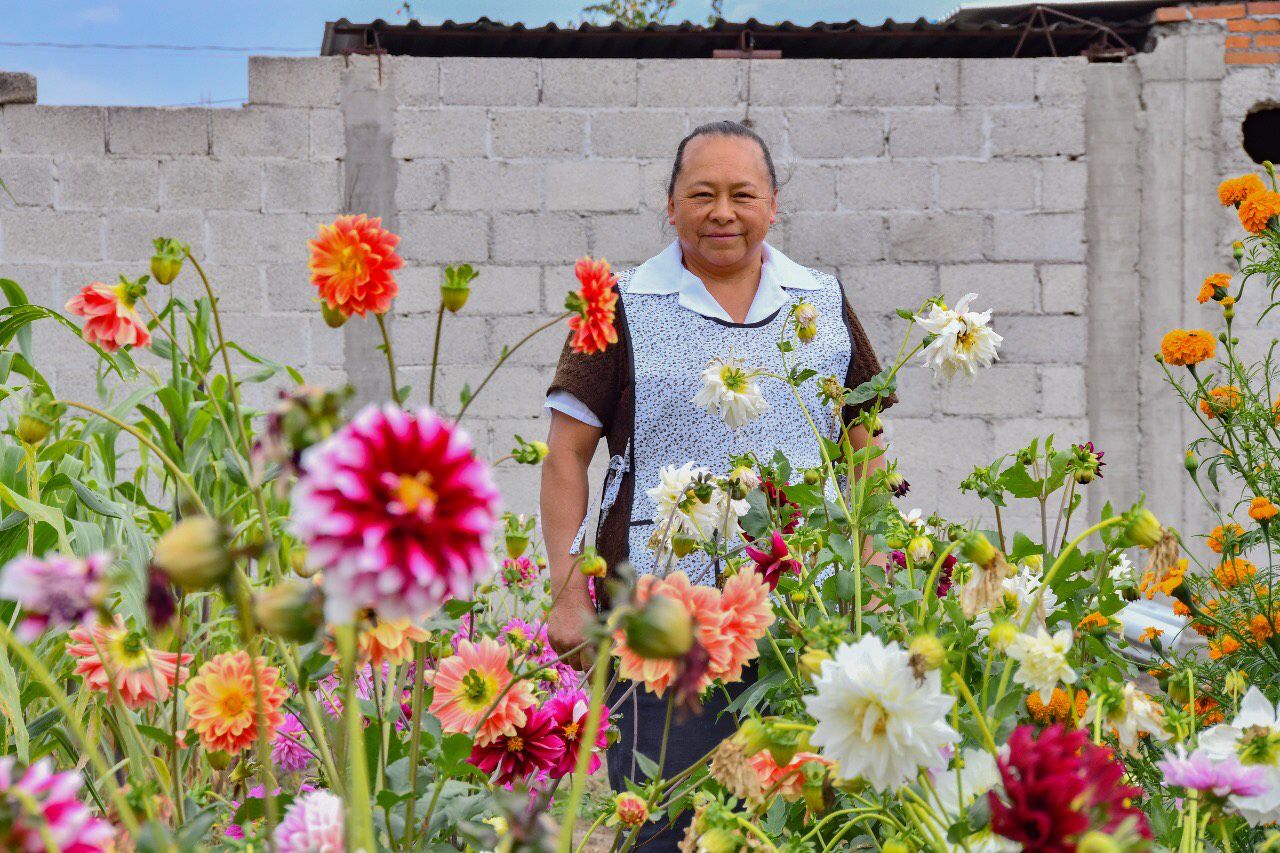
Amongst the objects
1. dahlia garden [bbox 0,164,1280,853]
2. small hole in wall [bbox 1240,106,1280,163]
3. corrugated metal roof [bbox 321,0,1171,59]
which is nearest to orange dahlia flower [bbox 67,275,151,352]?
dahlia garden [bbox 0,164,1280,853]

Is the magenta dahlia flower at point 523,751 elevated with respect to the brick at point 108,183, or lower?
lower

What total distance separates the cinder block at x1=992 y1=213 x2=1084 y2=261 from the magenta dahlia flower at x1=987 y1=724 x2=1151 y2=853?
10.3 ft

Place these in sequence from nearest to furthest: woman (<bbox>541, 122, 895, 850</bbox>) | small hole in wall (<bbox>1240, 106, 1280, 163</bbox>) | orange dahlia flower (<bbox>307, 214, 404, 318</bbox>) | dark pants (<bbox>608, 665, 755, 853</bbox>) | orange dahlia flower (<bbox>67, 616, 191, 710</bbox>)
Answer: orange dahlia flower (<bbox>307, 214, 404, 318</bbox>), orange dahlia flower (<bbox>67, 616, 191, 710</bbox>), dark pants (<bbox>608, 665, 755, 853</bbox>), woman (<bbox>541, 122, 895, 850</bbox>), small hole in wall (<bbox>1240, 106, 1280, 163</bbox>)

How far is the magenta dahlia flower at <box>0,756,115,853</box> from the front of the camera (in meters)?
0.34

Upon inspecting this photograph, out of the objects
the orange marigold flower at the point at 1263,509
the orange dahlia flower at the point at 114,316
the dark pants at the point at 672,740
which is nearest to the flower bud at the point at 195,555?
the orange dahlia flower at the point at 114,316

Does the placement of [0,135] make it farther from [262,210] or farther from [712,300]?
[712,300]

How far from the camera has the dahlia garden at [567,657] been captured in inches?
14.4

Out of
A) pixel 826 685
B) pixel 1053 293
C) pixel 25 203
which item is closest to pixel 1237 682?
pixel 826 685

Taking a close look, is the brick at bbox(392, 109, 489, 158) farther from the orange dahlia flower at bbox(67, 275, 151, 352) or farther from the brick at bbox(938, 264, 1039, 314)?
Result: the orange dahlia flower at bbox(67, 275, 151, 352)

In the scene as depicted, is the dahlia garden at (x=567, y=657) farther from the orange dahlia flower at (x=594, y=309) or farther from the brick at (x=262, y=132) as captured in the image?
the brick at (x=262, y=132)

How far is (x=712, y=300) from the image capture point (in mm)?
1621

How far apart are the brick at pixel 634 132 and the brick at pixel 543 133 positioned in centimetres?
6

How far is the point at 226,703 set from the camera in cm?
79

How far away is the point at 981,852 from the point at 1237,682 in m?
0.31
